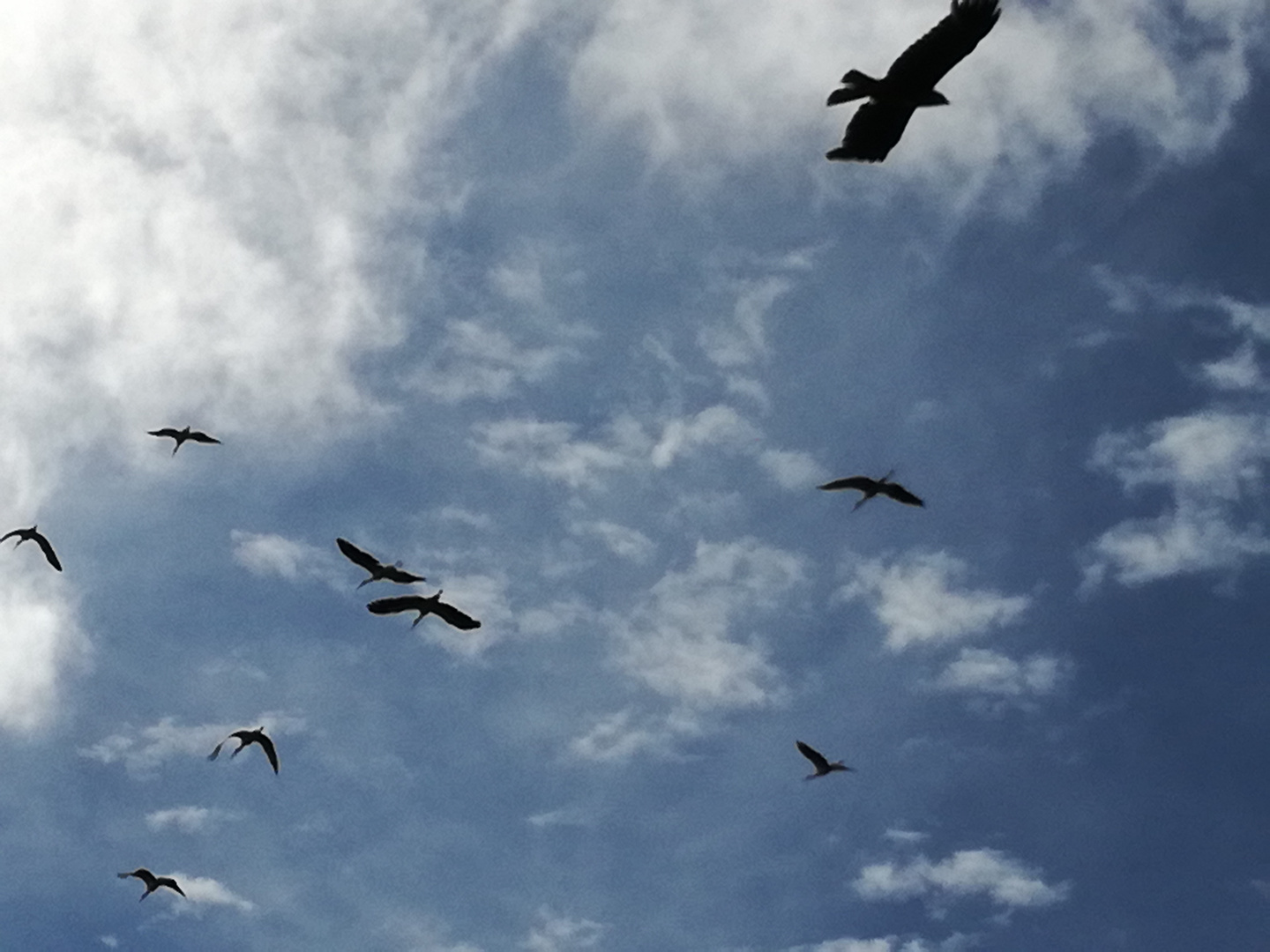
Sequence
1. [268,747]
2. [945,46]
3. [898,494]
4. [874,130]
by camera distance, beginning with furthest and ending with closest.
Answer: [268,747]
[898,494]
[874,130]
[945,46]

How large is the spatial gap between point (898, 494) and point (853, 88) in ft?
50.7

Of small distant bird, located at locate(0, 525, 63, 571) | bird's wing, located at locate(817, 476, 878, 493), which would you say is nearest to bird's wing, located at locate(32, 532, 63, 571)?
small distant bird, located at locate(0, 525, 63, 571)

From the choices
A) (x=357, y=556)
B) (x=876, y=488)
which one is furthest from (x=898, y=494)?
(x=357, y=556)

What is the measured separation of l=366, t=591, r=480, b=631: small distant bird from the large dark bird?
75.3ft

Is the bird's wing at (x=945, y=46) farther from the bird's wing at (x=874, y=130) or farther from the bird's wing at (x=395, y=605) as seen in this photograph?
the bird's wing at (x=395, y=605)

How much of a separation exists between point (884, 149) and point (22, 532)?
38.0 metres

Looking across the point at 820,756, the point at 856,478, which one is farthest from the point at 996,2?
the point at 820,756

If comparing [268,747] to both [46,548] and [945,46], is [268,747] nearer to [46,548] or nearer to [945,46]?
[46,548]

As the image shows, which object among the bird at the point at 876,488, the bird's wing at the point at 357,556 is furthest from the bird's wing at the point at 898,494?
the bird's wing at the point at 357,556

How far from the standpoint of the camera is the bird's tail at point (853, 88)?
1288 inches

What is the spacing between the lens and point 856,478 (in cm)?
4422

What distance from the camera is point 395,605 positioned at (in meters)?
49.6

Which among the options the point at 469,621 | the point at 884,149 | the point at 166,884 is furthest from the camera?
the point at 166,884

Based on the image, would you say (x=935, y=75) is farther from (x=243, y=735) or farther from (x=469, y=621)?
(x=243, y=735)
